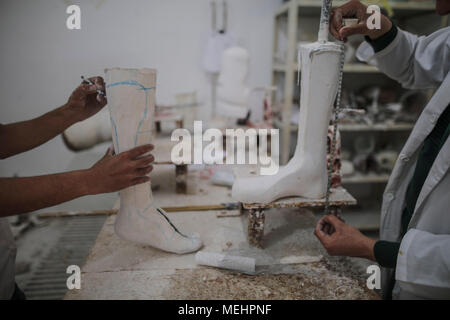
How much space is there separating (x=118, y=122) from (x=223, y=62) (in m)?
1.11

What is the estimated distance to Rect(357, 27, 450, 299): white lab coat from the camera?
68 cm

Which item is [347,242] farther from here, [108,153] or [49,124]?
[49,124]

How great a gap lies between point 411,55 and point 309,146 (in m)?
0.49

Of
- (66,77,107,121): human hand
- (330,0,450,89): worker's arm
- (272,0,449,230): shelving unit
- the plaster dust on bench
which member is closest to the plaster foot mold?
(66,77,107,121): human hand

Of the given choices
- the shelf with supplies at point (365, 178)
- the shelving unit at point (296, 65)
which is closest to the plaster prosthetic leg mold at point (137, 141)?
the shelving unit at point (296, 65)

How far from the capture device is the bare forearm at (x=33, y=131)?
27.5 inches

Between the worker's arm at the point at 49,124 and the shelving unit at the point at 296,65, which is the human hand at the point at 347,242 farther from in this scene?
the shelving unit at the point at 296,65

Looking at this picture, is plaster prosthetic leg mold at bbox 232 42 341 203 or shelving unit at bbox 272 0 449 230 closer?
plaster prosthetic leg mold at bbox 232 42 341 203

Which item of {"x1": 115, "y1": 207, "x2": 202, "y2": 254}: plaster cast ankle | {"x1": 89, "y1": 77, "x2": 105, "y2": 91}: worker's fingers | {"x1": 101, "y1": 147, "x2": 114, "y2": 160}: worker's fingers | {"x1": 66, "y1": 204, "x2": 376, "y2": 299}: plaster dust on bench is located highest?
{"x1": 89, "y1": 77, "x2": 105, "y2": 91}: worker's fingers

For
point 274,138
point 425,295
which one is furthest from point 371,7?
point 274,138

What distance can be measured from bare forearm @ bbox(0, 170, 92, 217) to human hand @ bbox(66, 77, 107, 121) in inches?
8.5

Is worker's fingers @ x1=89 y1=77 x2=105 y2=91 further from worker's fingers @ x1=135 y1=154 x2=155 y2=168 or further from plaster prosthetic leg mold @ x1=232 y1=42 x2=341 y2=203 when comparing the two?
plaster prosthetic leg mold @ x1=232 y1=42 x2=341 y2=203

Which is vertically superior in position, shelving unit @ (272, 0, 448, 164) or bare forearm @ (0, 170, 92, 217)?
shelving unit @ (272, 0, 448, 164)

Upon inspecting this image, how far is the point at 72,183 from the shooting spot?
2.10 feet
